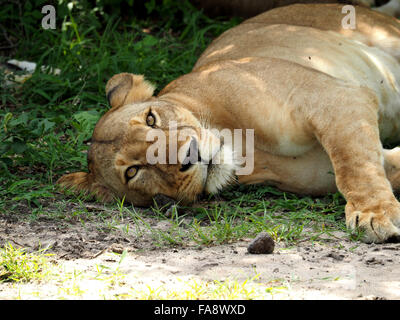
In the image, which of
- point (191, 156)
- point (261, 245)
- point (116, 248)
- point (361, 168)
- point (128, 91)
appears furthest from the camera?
point (128, 91)

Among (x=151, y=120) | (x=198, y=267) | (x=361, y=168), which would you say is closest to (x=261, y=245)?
(x=198, y=267)

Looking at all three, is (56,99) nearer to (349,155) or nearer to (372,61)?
(372,61)

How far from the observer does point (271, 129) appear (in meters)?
4.11

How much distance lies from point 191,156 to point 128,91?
870 millimetres

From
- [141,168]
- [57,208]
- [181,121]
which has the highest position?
[181,121]

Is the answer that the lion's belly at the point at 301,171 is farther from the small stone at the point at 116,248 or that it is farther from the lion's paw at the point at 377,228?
the small stone at the point at 116,248

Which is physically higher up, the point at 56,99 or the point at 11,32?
the point at 11,32

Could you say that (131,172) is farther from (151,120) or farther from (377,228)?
(377,228)

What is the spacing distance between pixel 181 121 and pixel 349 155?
0.95 meters

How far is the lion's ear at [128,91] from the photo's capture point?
4.48 metres

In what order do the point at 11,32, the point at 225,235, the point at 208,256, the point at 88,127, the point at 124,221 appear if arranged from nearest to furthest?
the point at 208,256 < the point at 225,235 < the point at 124,221 < the point at 88,127 < the point at 11,32

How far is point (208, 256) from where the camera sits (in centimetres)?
324

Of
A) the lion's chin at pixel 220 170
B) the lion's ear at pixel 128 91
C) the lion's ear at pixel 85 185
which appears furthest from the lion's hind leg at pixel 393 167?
the lion's ear at pixel 85 185
